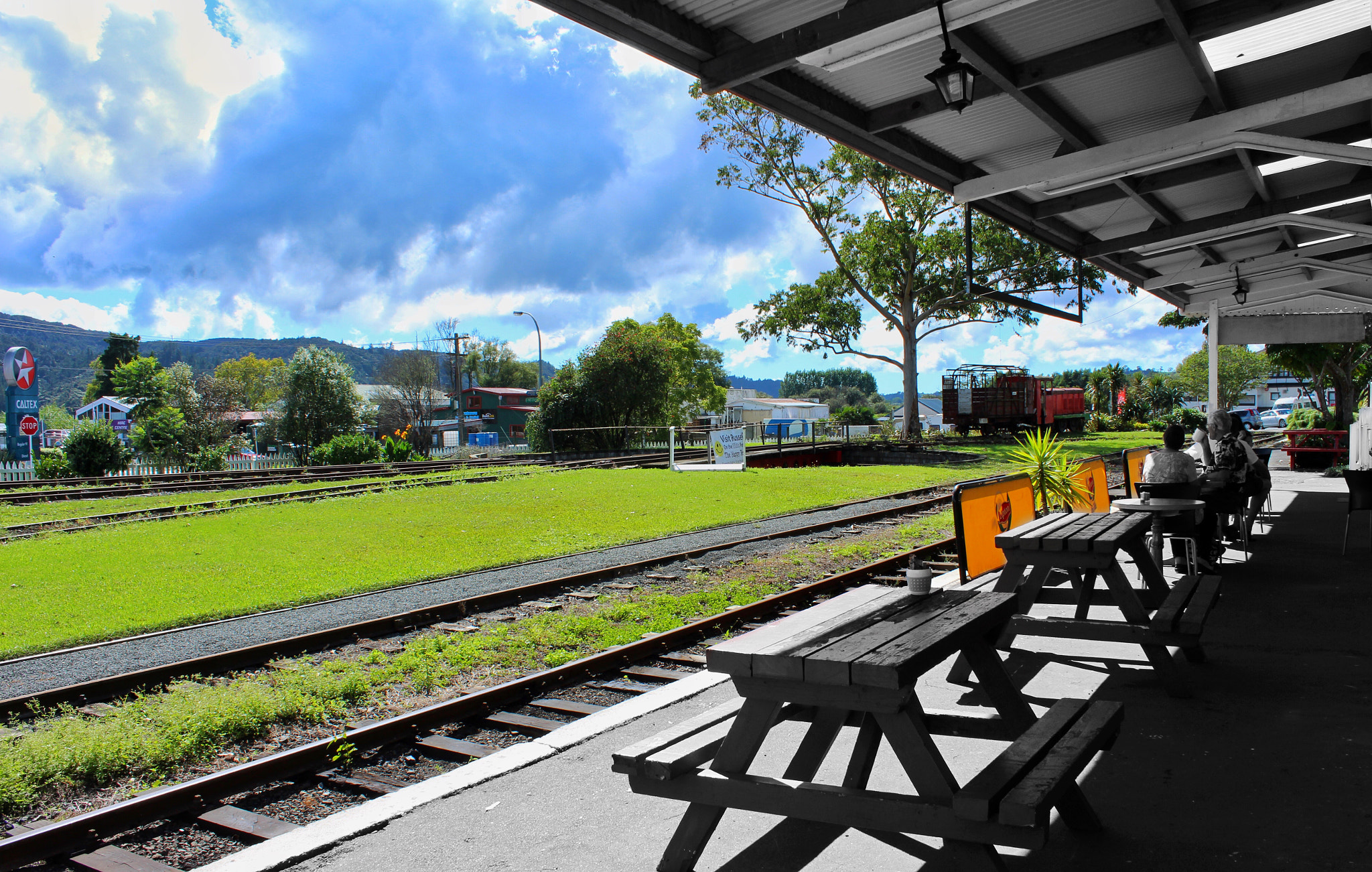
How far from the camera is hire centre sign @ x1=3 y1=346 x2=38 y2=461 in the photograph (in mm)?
35344

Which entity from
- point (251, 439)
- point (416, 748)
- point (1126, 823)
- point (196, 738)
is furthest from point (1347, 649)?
point (251, 439)

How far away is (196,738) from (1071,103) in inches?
313

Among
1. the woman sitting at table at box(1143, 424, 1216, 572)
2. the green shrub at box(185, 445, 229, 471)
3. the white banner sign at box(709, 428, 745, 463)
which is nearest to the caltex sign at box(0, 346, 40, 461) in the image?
the green shrub at box(185, 445, 229, 471)

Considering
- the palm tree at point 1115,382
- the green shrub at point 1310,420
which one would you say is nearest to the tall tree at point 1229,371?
the palm tree at point 1115,382

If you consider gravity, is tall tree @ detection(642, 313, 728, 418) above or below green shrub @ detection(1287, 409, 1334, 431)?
above

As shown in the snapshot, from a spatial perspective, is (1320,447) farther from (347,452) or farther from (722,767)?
(347,452)

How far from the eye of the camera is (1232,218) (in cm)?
1062

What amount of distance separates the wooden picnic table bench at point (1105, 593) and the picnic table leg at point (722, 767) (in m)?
2.27

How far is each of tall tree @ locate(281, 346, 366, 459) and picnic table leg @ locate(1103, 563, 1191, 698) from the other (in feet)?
149

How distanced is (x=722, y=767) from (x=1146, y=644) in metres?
2.94

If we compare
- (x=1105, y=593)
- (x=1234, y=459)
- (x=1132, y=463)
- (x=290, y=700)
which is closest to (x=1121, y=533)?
(x=1105, y=593)

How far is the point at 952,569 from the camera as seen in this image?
375 inches

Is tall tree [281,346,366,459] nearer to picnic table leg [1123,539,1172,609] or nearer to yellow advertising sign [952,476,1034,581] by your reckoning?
yellow advertising sign [952,476,1034,581]

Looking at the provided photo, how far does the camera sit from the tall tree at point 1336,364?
2473 centimetres
